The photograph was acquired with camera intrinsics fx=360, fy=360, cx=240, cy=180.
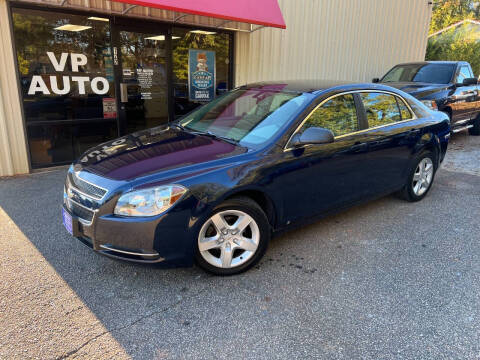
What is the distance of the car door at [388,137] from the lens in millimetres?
3977

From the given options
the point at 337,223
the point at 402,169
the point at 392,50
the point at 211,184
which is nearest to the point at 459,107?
the point at 392,50

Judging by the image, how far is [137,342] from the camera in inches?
92.7

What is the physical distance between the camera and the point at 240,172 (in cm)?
295

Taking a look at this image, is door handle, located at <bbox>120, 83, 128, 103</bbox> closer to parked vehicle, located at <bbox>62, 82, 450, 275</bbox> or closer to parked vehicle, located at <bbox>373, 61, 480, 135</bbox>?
parked vehicle, located at <bbox>62, 82, 450, 275</bbox>

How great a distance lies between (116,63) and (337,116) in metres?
4.48

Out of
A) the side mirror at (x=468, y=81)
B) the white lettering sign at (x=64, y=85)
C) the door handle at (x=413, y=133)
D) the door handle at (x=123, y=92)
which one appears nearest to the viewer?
the door handle at (x=413, y=133)

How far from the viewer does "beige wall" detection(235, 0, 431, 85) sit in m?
8.45

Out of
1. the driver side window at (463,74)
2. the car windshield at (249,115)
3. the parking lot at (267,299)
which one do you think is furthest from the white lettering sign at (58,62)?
the driver side window at (463,74)

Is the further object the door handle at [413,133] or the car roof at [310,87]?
the door handle at [413,133]

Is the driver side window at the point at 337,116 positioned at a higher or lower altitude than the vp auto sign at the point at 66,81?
lower

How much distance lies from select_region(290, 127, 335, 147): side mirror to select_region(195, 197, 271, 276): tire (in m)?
0.70

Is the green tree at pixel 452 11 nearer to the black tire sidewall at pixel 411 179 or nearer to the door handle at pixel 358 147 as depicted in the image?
the black tire sidewall at pixel 411 179

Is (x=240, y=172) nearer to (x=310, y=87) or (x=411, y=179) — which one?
(x=310, y=87)

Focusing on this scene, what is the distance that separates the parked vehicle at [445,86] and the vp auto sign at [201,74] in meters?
4.09
